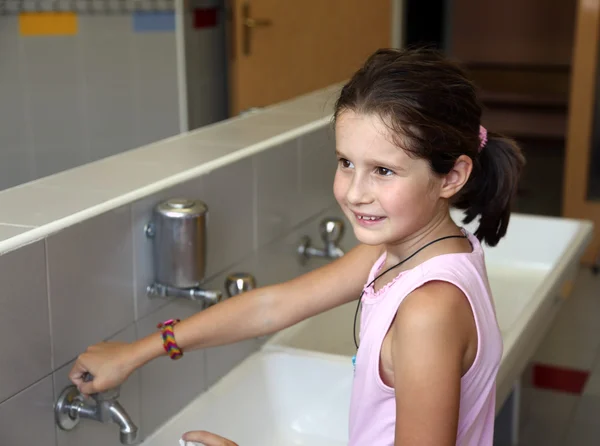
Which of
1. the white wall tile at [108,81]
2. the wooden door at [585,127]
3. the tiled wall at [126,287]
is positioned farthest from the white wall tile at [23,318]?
the wooden door at [585,127]

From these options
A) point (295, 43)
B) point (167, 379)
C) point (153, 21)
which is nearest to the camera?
point (167, 379)

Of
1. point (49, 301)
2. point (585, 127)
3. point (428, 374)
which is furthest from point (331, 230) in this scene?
point (585, 127)

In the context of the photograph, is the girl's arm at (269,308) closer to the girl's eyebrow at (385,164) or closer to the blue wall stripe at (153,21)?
the girl's eyebrow at (385,164)

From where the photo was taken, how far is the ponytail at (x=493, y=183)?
3.83 ft

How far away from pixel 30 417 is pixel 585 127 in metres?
3.32

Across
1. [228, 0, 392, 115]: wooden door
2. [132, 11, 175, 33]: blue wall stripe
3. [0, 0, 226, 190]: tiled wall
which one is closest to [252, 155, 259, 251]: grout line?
[0, 0, 226, 190]: tiled wall

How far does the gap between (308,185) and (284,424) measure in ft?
1.77

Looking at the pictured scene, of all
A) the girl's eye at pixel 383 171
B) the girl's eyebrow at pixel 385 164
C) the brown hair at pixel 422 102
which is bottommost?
the girl's eye at pixel 383 171

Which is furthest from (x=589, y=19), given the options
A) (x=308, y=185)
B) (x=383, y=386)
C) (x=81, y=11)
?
(x=383, y=386)

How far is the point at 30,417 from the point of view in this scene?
1154mm

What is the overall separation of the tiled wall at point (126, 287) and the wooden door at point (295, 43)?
2.14m

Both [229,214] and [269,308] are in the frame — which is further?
[229,214]

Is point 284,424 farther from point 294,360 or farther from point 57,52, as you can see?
point 57,52

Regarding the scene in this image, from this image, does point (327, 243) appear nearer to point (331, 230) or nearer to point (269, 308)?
point (331, 230)
